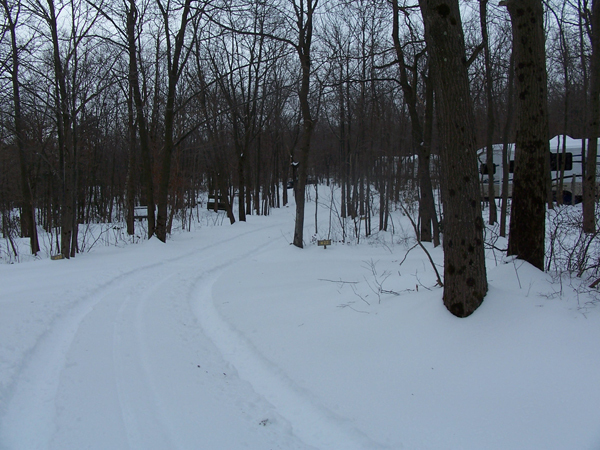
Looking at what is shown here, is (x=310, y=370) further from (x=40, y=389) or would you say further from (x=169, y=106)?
(x=169, y=106)

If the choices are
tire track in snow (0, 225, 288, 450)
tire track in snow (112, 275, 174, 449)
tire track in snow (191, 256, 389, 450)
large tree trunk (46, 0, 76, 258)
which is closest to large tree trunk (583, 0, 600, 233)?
tire track in snow (191, 256, 389, 450)

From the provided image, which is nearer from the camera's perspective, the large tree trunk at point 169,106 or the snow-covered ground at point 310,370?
the snow-covered ground at point 310,370

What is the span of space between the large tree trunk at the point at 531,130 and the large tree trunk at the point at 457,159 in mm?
1109

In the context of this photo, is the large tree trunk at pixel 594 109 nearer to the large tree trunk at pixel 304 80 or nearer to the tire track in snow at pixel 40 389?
the large tree trunk at pixel 304 80

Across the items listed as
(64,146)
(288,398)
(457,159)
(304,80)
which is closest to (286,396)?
(288,398)

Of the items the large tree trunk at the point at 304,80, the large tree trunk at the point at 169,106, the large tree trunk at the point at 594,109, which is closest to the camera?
the large tree trunk at the point at 594,109

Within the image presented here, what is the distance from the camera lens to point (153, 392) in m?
3.81

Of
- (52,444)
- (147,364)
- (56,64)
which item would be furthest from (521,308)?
(56,64)

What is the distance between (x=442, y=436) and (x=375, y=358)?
1234 mm

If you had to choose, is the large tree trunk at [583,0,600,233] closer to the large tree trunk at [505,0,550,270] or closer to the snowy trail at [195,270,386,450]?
the large tree trunk at [505,0,550,270]

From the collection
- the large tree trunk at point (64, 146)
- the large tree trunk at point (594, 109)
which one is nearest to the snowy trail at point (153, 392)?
the large tree trunk at point (64, 146)

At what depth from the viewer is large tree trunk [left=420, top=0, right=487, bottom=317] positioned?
14.2 ft

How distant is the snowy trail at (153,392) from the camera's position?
3.15 metres

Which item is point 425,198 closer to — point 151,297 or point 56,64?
point 151,297
